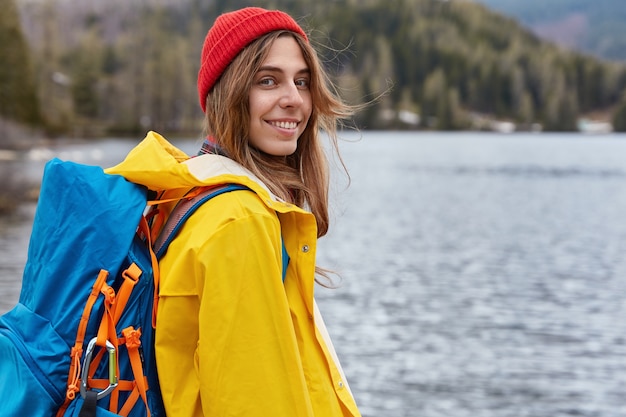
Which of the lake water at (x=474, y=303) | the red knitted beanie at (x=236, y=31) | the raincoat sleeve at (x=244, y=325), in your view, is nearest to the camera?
the raincoat sleeve at (x=244, y=325)

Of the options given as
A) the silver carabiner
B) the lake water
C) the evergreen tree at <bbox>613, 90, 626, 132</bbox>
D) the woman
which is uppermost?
the woman

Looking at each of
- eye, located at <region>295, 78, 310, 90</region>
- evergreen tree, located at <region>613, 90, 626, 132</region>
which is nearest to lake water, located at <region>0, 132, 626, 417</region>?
eye, located at <region>295, 78, 310, 90</region>

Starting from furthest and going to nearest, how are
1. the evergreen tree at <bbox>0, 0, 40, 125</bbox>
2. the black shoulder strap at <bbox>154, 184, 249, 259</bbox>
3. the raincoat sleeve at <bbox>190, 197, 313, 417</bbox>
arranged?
the evergreen tree at <bbox>0, 0, 40, 125</bbox> → the black shoulder strap at <bbox>154, 184, 249, 259</bbox> → the raincoat sleeve at <bbox>190, 197, 313, 417</bbox>

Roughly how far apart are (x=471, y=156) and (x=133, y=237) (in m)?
95.0

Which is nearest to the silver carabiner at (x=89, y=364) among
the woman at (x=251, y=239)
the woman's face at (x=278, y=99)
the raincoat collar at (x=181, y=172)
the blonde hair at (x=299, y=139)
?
the woman at (x=251, y=239)

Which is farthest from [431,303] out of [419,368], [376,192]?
[376,192]

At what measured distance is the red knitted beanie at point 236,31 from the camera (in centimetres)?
229

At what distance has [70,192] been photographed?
205cm

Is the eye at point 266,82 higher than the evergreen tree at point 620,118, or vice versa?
the eye at point 266,82

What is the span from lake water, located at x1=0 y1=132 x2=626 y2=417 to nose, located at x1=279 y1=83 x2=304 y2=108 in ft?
2.37

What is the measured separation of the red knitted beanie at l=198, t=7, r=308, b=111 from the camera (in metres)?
2.29

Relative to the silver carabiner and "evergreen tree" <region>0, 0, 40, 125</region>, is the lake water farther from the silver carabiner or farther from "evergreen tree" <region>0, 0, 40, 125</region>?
"evergreen tree" <region>0, 0, 40, 125</region>

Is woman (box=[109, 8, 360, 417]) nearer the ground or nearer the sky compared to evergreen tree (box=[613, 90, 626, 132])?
nearer the sky

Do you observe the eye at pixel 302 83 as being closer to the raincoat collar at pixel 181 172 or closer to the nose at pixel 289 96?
the nose at pixel 289 96
